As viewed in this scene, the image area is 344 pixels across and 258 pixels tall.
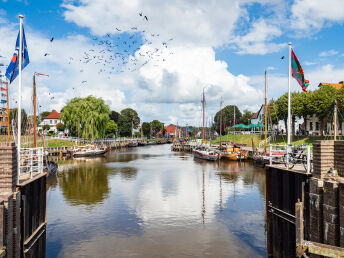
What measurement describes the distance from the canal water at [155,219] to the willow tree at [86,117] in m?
45.8

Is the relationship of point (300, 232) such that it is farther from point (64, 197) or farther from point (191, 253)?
point (64, 197)

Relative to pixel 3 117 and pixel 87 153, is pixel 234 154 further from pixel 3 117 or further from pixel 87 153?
pixel 3 117

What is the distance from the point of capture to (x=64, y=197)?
24750 mm

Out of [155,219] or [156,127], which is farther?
[156,127]

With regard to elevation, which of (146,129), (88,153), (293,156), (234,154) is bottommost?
(88,153)

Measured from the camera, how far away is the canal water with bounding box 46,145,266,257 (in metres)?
14.0

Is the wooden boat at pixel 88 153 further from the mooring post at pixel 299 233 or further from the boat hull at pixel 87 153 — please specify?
the mooring post at pixel 299 233

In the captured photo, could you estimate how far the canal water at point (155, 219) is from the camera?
1402 centimetres

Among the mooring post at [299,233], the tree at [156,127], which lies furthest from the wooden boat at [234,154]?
the tree at [156,127]

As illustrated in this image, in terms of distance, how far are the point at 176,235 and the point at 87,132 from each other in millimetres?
65838

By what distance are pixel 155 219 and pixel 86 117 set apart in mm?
62326

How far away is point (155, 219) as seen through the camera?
18.3 metres

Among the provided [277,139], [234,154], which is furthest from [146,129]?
[234,154]

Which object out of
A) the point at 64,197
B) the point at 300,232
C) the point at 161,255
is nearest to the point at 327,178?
the point at 300,232
